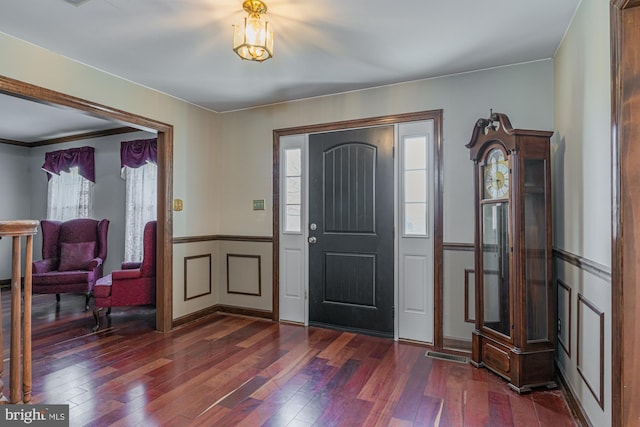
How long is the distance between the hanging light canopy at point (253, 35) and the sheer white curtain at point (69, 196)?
477 cm

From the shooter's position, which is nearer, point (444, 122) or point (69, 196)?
point (444, 122)

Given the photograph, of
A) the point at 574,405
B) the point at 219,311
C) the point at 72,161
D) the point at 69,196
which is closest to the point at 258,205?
the point at 219,311

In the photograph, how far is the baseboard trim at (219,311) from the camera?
3.90m

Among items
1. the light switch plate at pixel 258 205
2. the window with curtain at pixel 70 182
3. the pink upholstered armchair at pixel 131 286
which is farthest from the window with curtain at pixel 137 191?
the light switch plate at pixel 258 205

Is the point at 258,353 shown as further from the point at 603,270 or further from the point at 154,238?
the point at 603,270

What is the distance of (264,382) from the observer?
2561mm

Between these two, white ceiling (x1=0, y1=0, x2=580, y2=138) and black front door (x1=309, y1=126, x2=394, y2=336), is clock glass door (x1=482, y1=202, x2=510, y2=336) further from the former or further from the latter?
white ceiling (x1=0, y1=0, x2=580, y2=138)

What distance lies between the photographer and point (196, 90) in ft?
11.9

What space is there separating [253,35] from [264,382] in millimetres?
2262

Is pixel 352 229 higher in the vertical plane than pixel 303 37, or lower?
lower

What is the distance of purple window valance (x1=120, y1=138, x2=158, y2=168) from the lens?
4949mm

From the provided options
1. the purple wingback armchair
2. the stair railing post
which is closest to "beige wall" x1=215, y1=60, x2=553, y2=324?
the purple wingback armchair

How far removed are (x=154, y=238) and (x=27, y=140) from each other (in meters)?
4.04

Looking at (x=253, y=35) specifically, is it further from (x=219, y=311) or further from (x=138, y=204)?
(x=138, y=204)
